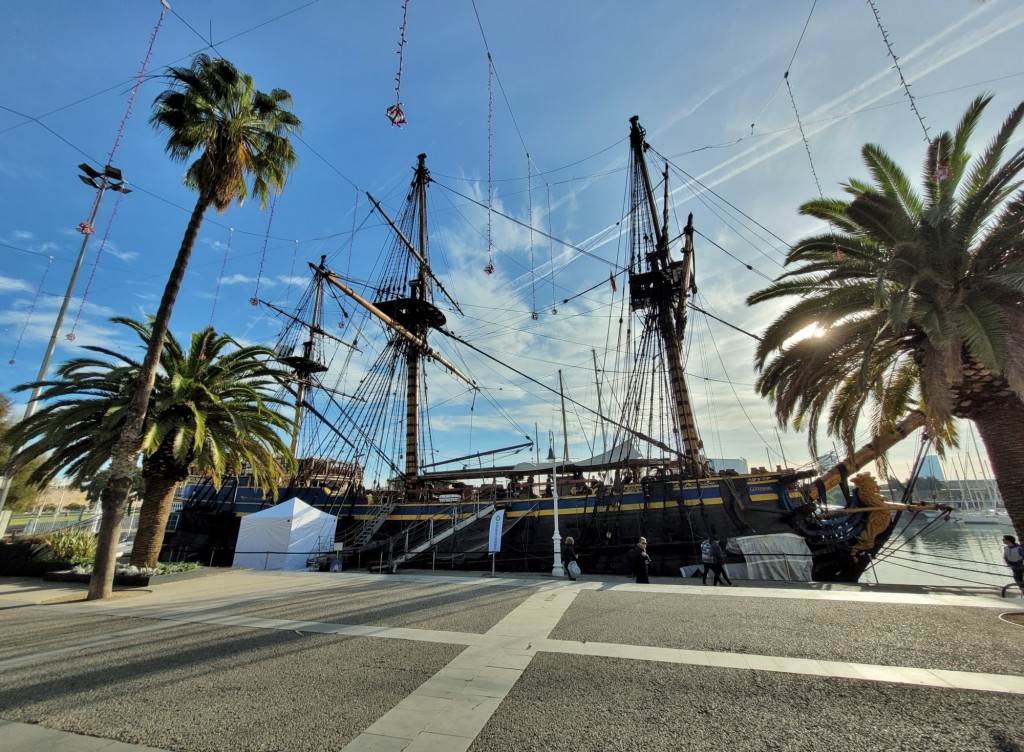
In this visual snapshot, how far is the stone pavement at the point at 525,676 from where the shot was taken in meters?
3.57

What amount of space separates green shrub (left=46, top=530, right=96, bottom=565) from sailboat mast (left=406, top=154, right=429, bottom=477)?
15449mm

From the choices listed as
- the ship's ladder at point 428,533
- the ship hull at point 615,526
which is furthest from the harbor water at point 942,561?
the ship's ladder at point 428,533

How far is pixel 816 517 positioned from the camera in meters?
16.7

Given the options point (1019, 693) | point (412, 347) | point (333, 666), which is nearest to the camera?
point (1019, 693)

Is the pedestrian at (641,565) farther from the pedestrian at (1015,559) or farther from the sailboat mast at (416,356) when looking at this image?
the sailboat mast at (416,356)

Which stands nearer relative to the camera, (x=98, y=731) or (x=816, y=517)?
(x=98, y=731)

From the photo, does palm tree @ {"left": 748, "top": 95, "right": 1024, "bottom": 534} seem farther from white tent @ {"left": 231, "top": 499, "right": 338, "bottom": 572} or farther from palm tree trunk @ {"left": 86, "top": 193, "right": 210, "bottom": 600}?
white tent @ {"left": 231, "top": 499, "right": 338, "bottom": 572}

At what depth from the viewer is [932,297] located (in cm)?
862

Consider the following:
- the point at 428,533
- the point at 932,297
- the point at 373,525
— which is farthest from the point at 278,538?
the point at 932,297

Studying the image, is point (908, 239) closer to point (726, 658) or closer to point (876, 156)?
point (876, 156)

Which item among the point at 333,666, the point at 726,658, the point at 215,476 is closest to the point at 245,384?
the point at 215,476

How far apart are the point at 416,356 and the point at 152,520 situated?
789 inches

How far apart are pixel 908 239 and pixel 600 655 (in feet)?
32.3

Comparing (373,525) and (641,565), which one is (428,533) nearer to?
(373,525)
